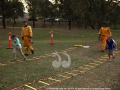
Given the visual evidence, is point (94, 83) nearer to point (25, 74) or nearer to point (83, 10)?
point (25, 74)

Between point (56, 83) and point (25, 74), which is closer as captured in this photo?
point (56, 83)

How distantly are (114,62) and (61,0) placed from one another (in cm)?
5030

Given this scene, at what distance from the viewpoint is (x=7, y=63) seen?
1102 cm

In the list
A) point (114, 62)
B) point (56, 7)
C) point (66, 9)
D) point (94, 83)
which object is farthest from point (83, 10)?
point (94, 83)

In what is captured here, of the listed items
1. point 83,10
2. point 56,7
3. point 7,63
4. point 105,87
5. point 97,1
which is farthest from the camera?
point 56,7

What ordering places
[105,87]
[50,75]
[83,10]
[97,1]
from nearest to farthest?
[105,87] < [50,75] < [97,1] < [83,10]

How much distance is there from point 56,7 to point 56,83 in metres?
57.5

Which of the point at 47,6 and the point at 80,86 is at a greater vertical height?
the point at 47,6

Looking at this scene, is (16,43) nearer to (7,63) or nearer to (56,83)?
(7,63)

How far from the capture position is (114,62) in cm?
1126

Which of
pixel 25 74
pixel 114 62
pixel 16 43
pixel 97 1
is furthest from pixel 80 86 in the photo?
pixel 97 1

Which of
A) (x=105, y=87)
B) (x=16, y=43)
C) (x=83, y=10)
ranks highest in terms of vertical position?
(x=83, y=10)

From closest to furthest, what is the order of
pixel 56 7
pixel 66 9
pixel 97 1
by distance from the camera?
1. pixel 97 1
2. pixel 66 9
3. pixel 56 7

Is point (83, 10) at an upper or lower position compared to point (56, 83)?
upper
